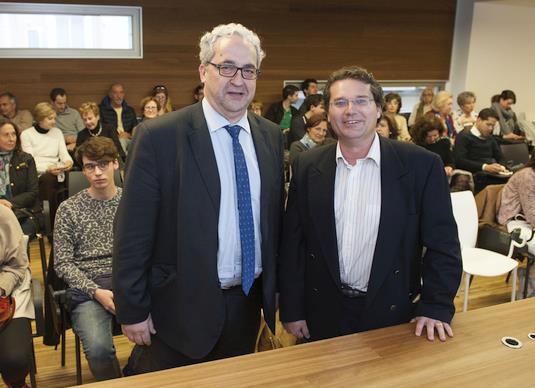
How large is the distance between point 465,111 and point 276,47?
2.93 meters

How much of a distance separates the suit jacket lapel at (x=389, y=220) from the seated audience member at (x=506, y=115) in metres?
7.48

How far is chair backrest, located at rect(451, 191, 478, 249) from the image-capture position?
3.63m

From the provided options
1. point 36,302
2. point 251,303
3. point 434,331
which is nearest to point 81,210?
point 36,302

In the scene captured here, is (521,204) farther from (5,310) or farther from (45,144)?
(45,144)

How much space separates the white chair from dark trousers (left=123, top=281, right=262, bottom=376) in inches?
75.4

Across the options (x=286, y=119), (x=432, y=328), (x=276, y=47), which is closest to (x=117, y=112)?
(x=286, y=119)

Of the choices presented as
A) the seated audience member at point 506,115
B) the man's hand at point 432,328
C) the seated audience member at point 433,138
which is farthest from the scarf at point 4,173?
the seated audience member at point 506,115

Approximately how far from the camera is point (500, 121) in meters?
8.70

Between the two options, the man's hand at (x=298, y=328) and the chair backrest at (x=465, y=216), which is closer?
the man's hand at (x=298, y=328)

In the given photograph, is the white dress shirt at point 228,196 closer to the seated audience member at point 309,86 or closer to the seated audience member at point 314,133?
the seated audience member at point 314,133

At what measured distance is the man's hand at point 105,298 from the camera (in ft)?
8.45

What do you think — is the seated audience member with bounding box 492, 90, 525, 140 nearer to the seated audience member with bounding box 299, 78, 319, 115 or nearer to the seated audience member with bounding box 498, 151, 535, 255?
the seated audience member with bounding box 299, 78, 319, 115

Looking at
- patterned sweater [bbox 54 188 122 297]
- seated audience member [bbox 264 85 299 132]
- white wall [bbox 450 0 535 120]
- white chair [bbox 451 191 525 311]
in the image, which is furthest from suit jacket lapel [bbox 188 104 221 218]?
white wall [bbox 450 0 535 120]

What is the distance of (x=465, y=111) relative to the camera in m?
7.90
